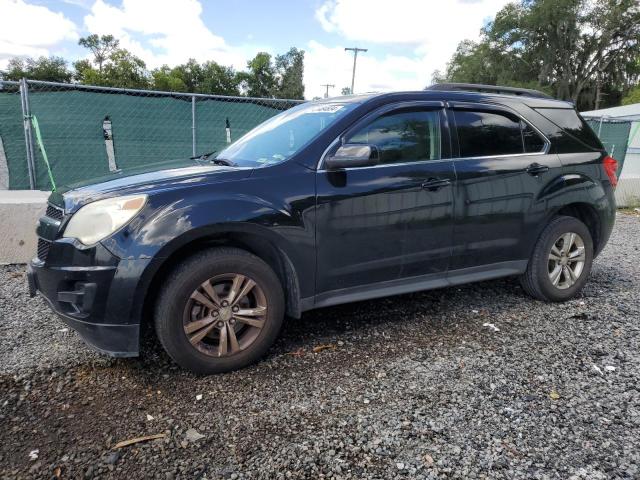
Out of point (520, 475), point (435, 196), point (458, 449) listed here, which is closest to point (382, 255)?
point (435, 196)

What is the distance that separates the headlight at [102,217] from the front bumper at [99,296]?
0.08 m

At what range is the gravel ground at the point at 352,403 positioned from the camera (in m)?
2.20

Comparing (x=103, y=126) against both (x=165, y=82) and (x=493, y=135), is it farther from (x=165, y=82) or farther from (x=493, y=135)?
(x=165, y=82)

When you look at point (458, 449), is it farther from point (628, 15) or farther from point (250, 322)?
point (628, 15)

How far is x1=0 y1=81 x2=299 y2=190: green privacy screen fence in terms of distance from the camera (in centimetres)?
686

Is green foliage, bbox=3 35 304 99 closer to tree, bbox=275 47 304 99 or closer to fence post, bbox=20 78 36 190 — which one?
tree, bbox=275 47 304 99

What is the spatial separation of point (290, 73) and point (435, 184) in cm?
8958

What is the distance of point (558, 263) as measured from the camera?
4211 millimetres

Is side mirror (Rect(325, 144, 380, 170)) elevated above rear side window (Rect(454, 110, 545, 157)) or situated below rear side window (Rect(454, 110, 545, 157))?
below

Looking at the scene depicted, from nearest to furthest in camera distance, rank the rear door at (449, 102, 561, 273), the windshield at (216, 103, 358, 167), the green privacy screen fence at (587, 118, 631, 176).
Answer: the windshield at (216, 103, 358, 167) < the rear door at (449, 102, 561, 273) < the green privacy screen fence at (587, 118, 631, 176)

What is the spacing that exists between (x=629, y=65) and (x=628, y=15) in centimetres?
527

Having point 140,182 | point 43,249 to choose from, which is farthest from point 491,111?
point 43,249

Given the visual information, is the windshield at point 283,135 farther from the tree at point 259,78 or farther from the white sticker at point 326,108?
the tree at point 259,78

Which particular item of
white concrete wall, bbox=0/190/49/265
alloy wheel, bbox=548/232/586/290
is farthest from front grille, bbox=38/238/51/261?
alloy wheel, bbox=548/232/586/290
